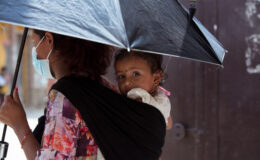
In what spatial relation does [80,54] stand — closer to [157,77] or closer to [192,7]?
[157,77]

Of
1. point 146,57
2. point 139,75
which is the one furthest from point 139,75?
point 146,57

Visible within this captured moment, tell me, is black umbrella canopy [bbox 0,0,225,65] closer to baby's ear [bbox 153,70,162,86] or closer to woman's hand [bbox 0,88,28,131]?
baby's ear [bbox 153,70,162,86]

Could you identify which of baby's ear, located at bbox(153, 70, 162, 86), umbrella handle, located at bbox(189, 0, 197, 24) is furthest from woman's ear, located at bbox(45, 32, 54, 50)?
umbrella handle, located at bbox(189, 0, 197, 24)

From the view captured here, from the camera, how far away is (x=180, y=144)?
11.3 ft

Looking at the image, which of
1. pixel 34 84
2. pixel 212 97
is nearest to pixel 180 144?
pixel 212 97

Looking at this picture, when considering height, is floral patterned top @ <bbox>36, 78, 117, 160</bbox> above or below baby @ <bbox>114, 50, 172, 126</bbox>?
below

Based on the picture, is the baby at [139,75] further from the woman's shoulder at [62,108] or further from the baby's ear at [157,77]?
the woman's shoulder at [62,108]

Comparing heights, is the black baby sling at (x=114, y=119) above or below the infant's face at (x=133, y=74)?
below

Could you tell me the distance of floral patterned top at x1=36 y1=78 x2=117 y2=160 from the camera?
5.19 ft

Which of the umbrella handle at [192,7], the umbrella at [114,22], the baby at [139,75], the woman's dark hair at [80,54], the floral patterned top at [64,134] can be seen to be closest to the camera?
the umbrella at [114,22]

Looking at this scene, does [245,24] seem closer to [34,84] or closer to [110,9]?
[110,9]

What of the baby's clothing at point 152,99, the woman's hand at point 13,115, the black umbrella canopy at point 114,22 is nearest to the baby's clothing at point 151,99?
the baby's clothing at point 152,99

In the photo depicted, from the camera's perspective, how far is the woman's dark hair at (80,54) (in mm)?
1771

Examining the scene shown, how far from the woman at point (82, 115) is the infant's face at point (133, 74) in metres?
0.14
